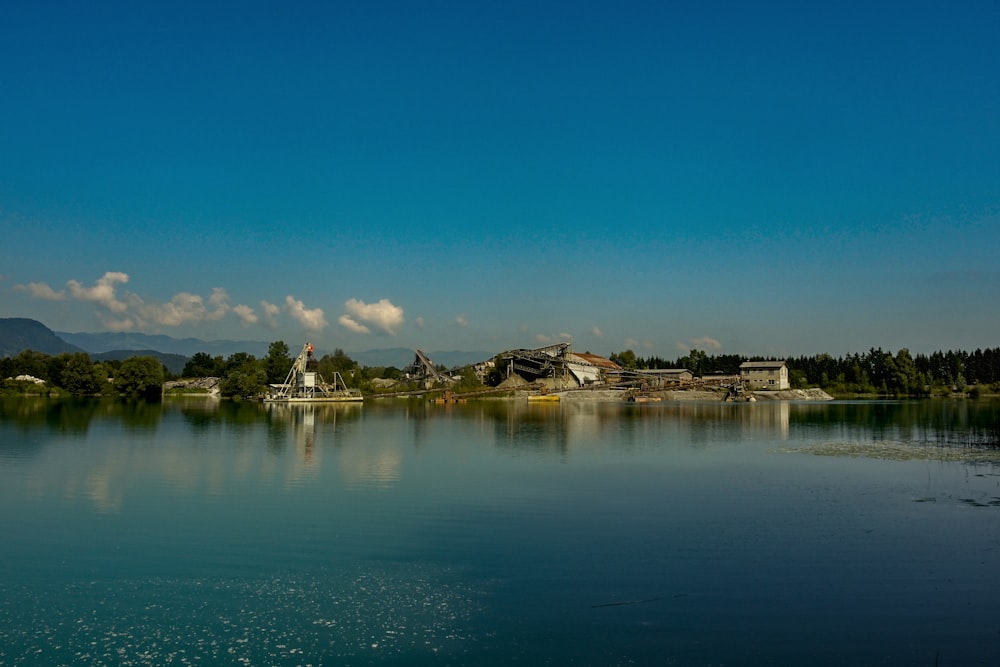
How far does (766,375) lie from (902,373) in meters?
20.2

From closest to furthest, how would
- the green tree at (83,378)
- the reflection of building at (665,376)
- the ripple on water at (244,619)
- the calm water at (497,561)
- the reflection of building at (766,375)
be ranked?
the ripple on water at (244,619) < the calm water at (497,561) < the green tree at (83,378) < the reflection of building at (665,376) < the reflection of building at (766,375)

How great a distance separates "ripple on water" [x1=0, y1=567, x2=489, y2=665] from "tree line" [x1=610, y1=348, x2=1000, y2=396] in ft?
394

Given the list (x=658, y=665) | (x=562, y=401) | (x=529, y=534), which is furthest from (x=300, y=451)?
(x=562, y=401)

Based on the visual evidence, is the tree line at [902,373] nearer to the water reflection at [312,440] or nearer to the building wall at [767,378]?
the building wall at [767,378]

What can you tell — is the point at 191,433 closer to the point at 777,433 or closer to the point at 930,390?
the point at 777,433

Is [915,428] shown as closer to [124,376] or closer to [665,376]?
[665,376]

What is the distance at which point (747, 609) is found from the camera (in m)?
10.5

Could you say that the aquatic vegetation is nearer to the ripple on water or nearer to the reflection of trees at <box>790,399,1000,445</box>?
the reflection of trees at <box>790,399,1000,445</box>

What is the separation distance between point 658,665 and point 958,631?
440 centimetres

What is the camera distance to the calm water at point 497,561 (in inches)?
362

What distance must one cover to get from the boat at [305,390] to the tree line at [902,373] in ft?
251

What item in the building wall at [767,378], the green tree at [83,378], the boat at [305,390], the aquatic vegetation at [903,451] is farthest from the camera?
the building wall at [767,378]

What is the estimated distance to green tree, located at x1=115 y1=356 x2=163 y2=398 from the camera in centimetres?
9944

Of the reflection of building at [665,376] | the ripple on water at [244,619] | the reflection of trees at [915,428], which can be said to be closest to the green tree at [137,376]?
the reflection of building at [665,376]
